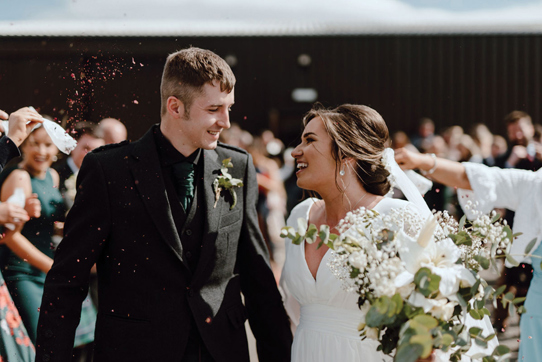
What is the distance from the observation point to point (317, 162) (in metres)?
1.92

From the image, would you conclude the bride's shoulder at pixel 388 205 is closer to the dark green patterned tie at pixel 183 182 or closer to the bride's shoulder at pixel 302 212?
the bride's shoulder at pixel 302 212

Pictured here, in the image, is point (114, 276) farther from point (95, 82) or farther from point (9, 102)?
point (9, 102)

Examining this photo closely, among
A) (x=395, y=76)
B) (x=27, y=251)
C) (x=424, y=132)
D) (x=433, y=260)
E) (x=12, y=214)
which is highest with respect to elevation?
(x=395, y=76)

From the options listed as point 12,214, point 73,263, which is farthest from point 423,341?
point 12,214

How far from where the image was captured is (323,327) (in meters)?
1.81

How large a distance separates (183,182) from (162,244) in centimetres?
25

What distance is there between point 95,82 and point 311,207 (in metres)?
2.12

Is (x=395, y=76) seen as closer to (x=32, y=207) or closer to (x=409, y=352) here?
(x=32, y=207)

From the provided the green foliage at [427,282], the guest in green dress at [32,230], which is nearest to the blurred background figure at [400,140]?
the guest in green dress at [32,230]

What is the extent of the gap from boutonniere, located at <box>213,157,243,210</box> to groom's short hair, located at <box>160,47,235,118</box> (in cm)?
26

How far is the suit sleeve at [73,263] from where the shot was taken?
1.55 meters

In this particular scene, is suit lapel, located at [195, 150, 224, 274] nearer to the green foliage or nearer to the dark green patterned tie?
the dark green patterned tie

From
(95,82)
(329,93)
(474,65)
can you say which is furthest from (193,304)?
(474,65)

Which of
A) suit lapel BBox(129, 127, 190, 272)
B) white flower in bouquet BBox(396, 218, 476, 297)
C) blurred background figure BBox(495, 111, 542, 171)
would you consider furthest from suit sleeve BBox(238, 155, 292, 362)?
blurred background figure BBox(495, 111, 542, 171)
